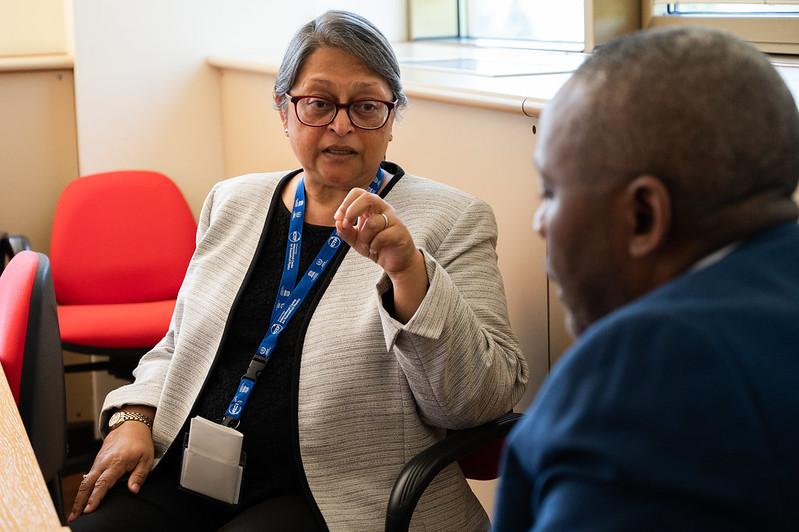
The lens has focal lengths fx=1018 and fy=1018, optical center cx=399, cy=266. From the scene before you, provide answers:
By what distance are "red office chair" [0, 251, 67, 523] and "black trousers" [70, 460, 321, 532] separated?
146 mm

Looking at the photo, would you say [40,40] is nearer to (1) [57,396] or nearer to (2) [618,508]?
(1) [57,396]

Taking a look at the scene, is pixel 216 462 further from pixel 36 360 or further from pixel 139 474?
pixel 36 360

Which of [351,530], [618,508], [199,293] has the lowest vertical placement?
[351,530]

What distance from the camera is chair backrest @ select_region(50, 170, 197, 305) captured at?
3424 millimetres

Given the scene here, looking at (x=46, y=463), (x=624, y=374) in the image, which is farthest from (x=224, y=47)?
(x=624, y=374)

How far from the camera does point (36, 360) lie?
73.2 inches

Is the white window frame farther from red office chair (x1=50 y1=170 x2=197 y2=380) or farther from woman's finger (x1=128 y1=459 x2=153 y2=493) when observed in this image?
red office chair (x1=50 y1=170 x2=197 y2=380)

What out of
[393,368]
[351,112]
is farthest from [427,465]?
[351,112]

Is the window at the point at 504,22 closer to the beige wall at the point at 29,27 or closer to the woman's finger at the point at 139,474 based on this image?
the beige wall at the point at 29,27

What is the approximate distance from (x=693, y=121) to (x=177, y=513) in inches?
55.1

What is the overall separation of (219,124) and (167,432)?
215 centimetres

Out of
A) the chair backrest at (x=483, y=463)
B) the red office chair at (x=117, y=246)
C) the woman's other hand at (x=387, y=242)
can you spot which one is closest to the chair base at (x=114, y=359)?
the red office chair at (x=117, y=246)

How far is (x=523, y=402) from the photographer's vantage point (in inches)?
88.1

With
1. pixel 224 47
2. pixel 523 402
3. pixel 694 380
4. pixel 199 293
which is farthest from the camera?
pixel 224 47
